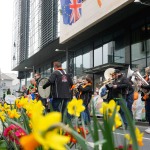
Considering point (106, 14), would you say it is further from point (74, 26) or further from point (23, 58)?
point (23, 58)

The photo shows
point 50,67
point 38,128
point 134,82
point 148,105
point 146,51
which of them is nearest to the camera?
point 38,128

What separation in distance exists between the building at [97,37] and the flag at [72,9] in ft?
1.85

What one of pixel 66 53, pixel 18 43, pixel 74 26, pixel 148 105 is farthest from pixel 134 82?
pixel 18 43

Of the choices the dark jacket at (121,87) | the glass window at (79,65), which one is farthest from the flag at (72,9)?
the dark jacket at (121,87)

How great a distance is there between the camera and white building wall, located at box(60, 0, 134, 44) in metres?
16.5

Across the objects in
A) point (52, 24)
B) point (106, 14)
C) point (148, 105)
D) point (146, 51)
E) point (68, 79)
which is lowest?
point (148, 105)

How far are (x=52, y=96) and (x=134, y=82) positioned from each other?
109 inches

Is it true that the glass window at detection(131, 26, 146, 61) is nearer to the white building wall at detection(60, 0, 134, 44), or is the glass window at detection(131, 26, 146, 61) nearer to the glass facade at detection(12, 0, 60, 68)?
the white building wall at detection(60, 0, 134, 44)

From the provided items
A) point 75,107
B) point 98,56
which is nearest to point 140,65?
point 98,56

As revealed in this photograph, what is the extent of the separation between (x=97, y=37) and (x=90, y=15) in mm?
3799

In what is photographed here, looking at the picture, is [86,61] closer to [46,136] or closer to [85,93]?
[85,93]

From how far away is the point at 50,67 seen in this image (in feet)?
119

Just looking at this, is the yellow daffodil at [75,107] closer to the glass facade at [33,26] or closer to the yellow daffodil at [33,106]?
the yellow daffodil at [33,106]

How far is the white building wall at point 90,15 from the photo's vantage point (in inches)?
648
